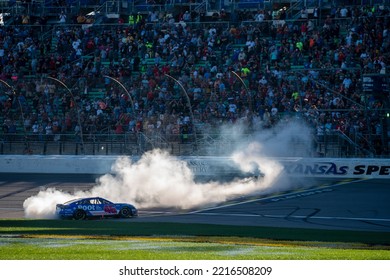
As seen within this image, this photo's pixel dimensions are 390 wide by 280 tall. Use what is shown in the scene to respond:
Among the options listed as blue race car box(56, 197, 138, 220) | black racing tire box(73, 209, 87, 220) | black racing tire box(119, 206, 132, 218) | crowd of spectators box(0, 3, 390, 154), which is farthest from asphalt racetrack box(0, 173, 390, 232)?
crowd of spectators box(0, 3, 390, 154)

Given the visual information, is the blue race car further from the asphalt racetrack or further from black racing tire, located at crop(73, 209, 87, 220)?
the asphalt racetrack

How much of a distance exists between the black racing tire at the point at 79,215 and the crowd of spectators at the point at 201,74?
7152 mm

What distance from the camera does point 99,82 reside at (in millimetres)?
35969

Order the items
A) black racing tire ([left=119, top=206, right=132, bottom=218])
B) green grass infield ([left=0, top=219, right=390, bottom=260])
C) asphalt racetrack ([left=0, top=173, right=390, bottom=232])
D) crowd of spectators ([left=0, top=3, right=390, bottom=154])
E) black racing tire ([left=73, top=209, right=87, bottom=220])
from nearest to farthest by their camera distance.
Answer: green grass infield ([left=0, top=219, right=390, bottom=260])
asphalt racetrack ([left=0, top=173, right=390, bottom=232])
black racing tire ([left=73, top=209, right=87, bottom=220])
black racing tire ([left=119, top=206, right=132, bottom=218])
crowd of spectators ([left=0, top=3, right=390, bottom=154])

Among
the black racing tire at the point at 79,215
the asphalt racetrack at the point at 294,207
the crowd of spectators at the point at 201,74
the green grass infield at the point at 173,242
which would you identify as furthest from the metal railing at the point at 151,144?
the green grass infield at the point at 173,242

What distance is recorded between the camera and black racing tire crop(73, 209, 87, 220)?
2531 centimetres

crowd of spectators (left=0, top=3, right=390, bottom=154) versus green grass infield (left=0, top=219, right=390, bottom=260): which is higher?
crowd of spectators (left=0, top=3, right=390, bottom=154)

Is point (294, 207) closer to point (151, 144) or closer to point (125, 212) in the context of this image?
point (125, 212)

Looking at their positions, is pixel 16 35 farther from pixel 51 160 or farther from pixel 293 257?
pixel 293 257

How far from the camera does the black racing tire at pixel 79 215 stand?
25.3 metres

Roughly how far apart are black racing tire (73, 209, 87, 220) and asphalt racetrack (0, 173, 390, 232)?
116 cm

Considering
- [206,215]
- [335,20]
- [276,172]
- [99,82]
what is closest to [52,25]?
[99,82]

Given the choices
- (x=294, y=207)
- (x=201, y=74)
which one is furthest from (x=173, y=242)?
(x=201, y=74)

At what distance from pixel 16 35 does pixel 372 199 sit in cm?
2345
